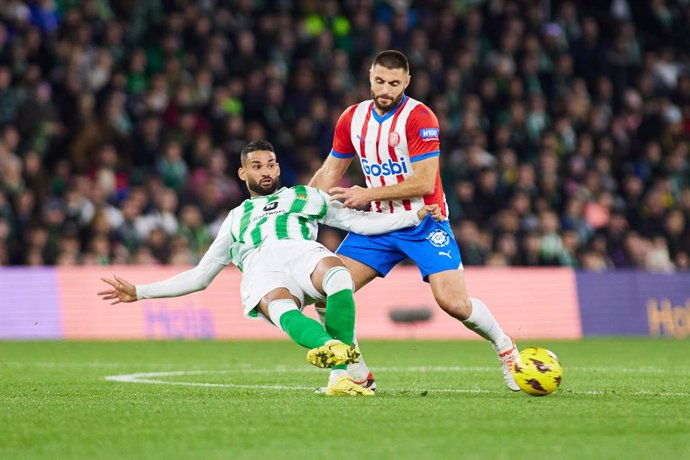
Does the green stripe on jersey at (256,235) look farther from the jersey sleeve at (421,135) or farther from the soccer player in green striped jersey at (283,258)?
the jersey sleeve at (421,135)

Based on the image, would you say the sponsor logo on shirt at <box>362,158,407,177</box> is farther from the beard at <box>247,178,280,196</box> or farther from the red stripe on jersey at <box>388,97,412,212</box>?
the beard at <box>247,178,280,196</box>

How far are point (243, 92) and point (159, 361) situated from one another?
26.2 feet

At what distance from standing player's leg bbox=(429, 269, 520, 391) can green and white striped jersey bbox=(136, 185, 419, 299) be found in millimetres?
440

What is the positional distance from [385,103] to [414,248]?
98 cm

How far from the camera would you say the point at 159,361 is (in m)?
12.1

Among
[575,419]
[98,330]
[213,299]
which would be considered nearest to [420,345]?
[213,299]

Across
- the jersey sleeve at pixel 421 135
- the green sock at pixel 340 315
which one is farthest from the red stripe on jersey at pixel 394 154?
the green sock at pixel 340 315

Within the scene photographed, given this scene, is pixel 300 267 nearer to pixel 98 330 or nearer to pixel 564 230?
pixel 98 330

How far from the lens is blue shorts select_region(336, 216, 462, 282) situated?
8.55m

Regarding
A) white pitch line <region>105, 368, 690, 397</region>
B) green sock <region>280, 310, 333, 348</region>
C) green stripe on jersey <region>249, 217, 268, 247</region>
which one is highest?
green stripe on jersey <region>249, 217, 268, 247</region>

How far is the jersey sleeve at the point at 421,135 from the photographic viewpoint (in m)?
8.44

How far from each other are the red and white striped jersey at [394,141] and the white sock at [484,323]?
2.36ft

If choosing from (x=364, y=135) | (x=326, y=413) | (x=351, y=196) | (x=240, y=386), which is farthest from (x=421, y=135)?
(x=326, y=413)

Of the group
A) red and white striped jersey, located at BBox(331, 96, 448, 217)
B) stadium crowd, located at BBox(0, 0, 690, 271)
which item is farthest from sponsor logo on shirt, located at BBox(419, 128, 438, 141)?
stadium crowd, located at BBox(0, 0, 690, 271)
